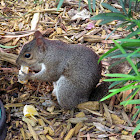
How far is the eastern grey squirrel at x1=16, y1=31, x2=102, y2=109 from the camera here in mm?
2904

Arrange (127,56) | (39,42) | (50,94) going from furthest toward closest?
(50,94) < (39,42) < (127,56)

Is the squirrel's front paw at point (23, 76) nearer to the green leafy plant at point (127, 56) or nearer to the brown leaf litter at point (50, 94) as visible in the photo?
the brown leaf litter at point (50, 94)

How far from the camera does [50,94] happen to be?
3.43m

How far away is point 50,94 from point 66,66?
670mm

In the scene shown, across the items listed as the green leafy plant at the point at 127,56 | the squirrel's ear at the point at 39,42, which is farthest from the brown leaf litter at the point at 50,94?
the squirrel's ear at the point at 39,42

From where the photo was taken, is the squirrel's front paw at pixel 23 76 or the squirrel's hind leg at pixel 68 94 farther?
the squirrel's front paw at pixel 23 76

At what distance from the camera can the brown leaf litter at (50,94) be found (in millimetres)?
2814

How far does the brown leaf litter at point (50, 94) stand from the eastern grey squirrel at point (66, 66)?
0.68ft

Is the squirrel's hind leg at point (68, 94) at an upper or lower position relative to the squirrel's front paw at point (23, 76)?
lower

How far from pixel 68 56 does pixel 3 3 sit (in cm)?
247

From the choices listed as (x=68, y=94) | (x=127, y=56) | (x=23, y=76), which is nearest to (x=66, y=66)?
(x=68, y=94)

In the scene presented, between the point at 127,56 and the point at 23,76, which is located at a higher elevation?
the point at 127,56

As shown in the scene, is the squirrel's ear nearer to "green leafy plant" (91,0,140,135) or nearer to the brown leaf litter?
the brown leaf litter

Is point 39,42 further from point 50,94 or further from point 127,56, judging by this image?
point 127,56
